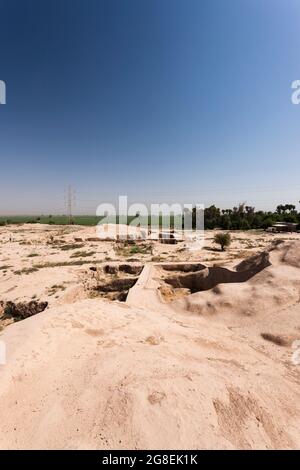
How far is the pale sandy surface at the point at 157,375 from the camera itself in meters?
3.55

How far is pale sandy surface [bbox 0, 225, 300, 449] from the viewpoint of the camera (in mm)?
3549

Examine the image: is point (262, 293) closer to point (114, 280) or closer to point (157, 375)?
point (157, 375)

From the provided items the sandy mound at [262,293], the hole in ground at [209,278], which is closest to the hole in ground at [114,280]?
the hole in ground at [209,278]

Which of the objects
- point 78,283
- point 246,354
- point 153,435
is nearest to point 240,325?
point 246,354

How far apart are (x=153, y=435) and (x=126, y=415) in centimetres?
52

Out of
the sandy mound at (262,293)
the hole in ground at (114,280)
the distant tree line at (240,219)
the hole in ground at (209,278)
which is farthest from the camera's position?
the distant tree line at (240,219)

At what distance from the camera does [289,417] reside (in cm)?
405

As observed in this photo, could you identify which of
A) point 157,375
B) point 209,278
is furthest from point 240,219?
point 157,375

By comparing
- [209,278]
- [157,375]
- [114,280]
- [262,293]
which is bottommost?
[114,280]

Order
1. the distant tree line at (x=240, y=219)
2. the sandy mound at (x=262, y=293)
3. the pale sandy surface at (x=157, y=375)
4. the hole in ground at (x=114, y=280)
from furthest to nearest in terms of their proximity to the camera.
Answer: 1. the distant tree line at (x=240, y=219)
2. the hole in ground at (x=114, y=280)
3. the sandy mound at (x=262, y=293)
4. the pale sandy surface at (x=157, y=375)

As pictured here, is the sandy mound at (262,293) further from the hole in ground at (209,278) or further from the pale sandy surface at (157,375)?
the hole in ground at (209,278)

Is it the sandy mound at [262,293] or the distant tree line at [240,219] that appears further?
the distant tree line at [240,219]

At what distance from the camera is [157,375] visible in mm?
4574

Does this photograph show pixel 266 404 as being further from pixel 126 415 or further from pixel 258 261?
pixel 258 261
